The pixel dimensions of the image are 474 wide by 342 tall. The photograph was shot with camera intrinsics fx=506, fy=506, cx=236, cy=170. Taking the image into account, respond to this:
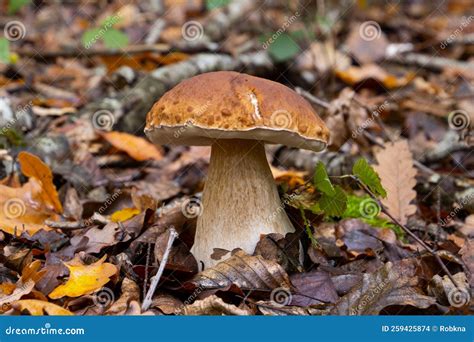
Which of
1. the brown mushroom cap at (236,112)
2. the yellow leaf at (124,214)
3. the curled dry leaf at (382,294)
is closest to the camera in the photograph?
the curled dry leaf at (382,294)

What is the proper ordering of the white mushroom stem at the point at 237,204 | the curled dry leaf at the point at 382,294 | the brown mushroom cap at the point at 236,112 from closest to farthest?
the curled dry leaf at the point at 382,294, the brown mushroom cap at the point at 236,112, the white mushroom stem at the point at 237,204

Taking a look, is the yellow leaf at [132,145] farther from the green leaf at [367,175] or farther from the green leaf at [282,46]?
the green leaf at [367,175]

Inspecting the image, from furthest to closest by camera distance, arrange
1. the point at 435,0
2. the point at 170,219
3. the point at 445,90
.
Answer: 1. the point at 435,0
2. the point at 445,90
3. the point at 170,219

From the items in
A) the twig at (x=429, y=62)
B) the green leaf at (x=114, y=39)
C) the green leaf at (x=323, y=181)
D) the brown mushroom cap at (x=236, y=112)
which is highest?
the twig at (x=429, y=62)

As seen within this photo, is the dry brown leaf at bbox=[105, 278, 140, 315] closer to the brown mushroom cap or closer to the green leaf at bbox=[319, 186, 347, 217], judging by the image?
the brown mushroom cap

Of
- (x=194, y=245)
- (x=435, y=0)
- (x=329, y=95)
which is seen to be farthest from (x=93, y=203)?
(x=435, y=0)

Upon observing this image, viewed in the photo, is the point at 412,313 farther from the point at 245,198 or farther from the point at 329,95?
the point at 329,95

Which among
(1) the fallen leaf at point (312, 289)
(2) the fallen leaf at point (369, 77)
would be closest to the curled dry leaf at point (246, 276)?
(1) the fallen leaf at point (312, 289)
